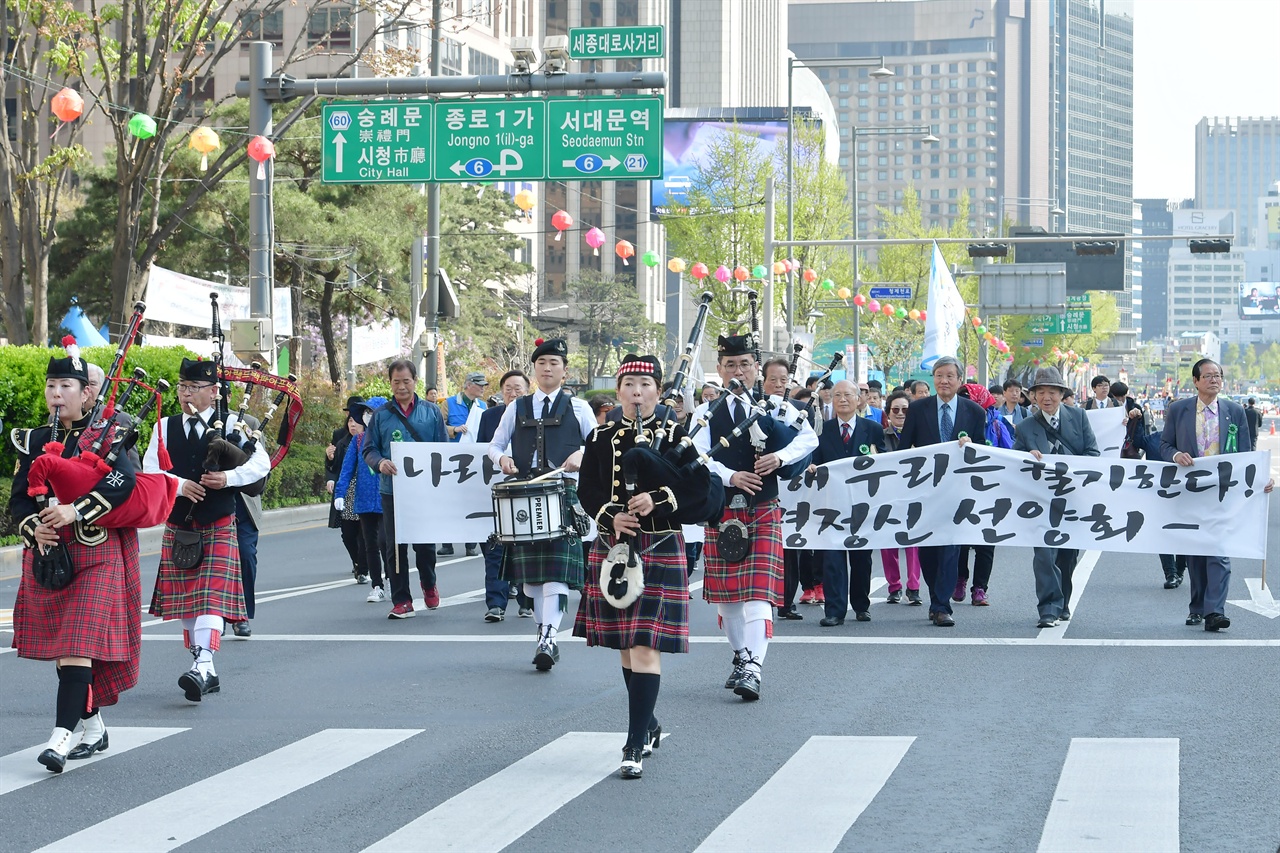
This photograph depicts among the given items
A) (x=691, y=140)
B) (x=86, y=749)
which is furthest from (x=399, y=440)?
(x=691, y=140)

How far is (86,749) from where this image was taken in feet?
24.7

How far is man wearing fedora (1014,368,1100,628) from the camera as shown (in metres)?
12.2

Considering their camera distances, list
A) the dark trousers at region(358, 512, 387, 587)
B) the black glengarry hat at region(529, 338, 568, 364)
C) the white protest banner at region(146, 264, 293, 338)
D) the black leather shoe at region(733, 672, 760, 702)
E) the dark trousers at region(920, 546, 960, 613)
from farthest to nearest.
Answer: the white protest banner at region(146, 264, 293, 338), the dark trousers at region(358, 512, 387, 587), the dark trousers at region(920, 546, 960, 613), the black glengarry hat at region(529, 338, 568, 364), the black leather shoe at region(733, 672, 760, 702)

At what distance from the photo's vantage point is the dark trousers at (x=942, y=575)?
39.9 ft

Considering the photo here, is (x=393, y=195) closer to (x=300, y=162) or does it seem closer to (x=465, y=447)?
(x=300, y=162)

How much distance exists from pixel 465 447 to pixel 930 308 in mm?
18433

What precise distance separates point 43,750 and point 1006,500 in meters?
7.68

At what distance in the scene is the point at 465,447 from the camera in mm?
13320

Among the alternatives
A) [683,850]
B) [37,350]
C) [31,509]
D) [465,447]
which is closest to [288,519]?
[37,350]

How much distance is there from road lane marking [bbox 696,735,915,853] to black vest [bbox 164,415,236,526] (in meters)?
3.37

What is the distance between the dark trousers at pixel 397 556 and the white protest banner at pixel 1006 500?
277 cm

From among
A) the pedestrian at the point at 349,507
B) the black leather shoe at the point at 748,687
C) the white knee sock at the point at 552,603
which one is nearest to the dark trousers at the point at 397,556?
the pedestrian at the point at 349,507

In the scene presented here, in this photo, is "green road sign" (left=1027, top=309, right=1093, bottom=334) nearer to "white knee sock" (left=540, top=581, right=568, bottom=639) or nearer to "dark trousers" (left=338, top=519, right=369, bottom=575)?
"dark trousers" (left=338, top=519, right=369, bottom=575)

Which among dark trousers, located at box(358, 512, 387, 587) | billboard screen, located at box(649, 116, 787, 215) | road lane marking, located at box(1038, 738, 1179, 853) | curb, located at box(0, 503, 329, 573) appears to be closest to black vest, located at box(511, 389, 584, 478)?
dark trousers, located at box(358, 512, 387, 587)
